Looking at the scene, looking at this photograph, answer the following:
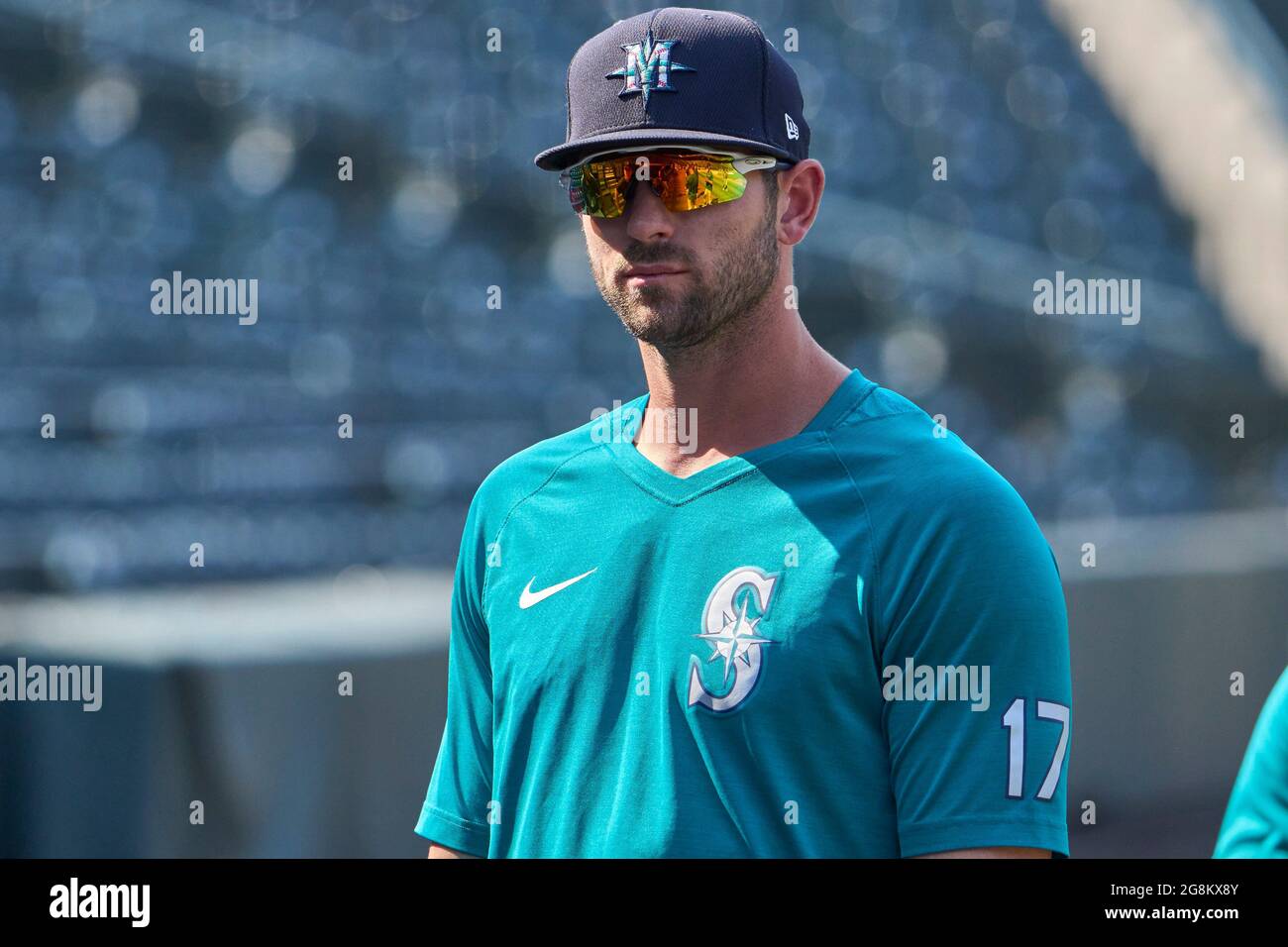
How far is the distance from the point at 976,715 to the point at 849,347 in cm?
317

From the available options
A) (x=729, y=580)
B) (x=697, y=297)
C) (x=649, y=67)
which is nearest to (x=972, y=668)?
(x=729, y=580)

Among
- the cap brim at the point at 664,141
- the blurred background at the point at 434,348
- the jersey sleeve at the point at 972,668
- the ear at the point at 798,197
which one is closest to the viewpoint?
the jersey sleeve at the point at 972,668

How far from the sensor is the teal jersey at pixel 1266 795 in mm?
1874

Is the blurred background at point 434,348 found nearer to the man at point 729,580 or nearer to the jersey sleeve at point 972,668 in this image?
the man at point 729,580

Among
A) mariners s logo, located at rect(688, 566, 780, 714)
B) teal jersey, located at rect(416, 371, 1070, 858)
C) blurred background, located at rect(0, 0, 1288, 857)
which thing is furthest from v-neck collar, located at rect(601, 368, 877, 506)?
blurred background, located at rect(0, 0, 1288, 857)

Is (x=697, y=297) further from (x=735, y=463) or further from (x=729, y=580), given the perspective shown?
(x=729, y=580)

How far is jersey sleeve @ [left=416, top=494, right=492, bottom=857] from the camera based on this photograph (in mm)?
1813

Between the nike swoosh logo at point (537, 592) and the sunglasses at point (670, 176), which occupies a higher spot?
the sunglasses at point (670, 176)

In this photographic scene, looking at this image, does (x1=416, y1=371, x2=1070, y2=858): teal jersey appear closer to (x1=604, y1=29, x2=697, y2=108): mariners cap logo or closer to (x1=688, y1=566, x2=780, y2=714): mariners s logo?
(x1=688, y1=566, x2=780, y2=714): mariners s logo

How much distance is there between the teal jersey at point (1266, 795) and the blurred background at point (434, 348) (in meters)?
2.00

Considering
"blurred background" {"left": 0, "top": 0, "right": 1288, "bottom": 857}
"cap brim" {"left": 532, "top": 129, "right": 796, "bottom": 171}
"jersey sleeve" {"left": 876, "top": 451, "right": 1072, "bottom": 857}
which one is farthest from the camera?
"blurred background" {"left": 0, "top": 0, "right": 1288, "bottom": 857}

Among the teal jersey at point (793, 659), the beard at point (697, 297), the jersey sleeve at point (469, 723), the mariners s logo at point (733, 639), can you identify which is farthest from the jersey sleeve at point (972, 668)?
the jersey sleeve at point (469, 723)
